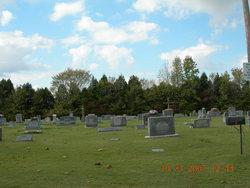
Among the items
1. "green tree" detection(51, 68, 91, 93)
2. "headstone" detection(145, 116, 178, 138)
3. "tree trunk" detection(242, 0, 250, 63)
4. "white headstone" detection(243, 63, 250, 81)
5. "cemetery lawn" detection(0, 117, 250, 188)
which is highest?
"green tree" detection(51, 68, 91, 93)

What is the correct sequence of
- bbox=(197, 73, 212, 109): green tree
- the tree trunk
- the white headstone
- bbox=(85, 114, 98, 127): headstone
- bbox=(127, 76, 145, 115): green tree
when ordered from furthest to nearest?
bbox=(197, 73, 212, 109): green tree
bbox=(127, 76, 145, 115): green tree
bbox=(85, 114, 98, 127): headstone
the tree trunk
the white headstone

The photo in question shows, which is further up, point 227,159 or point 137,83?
point 137,83

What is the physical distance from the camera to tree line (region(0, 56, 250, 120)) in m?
77.2

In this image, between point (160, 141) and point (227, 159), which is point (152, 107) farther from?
point (227, 159)

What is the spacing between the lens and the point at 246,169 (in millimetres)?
11422

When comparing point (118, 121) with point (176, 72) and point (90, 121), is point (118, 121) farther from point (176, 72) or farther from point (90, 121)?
point (176, 72)

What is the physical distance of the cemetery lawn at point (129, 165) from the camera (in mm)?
10281

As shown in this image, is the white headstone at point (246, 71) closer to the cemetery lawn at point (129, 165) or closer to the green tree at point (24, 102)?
the cemetery lawn at point (129, 165)

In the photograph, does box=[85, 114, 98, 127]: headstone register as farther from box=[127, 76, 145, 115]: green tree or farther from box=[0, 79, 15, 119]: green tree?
box=[0, 79, 15, 119]: green tree

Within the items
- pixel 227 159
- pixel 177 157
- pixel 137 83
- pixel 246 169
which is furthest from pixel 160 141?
pixel 137 83

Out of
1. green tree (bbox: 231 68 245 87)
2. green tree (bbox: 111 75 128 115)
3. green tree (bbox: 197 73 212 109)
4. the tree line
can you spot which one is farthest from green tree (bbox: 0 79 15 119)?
green tree (bbox: 231 68 245 87)

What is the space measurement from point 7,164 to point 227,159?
652cm

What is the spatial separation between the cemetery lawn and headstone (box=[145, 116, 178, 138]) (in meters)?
2.49

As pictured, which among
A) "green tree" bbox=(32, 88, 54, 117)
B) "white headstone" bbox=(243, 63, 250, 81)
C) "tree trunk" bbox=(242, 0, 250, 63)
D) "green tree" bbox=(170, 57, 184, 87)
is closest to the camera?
"white headstone" bbox=(243, 63, 250, 81)
